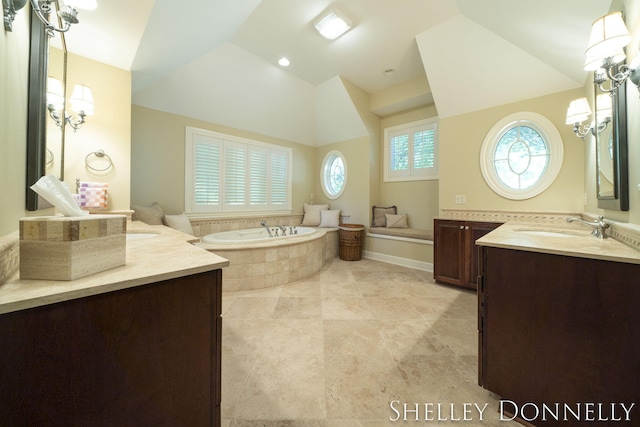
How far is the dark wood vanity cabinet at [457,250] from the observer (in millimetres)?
2722

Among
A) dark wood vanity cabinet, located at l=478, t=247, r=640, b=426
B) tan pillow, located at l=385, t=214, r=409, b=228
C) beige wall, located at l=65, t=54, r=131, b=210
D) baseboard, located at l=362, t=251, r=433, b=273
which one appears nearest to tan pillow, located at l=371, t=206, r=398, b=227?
tan pillow, located at l=385, t=214, r=409, b=228

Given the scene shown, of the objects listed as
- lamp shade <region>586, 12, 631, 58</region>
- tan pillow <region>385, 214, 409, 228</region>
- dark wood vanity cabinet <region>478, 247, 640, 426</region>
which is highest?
lamp shade <region>586, 12, 631, 58</region>

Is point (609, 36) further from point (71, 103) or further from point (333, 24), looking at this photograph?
point (71, 103)

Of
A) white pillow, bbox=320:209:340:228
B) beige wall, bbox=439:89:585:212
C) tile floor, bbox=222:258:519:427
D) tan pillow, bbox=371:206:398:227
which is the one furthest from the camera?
white pillow, bbox=320:209:340:228

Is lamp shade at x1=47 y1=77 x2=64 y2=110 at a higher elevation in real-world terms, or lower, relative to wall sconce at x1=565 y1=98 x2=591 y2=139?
lower

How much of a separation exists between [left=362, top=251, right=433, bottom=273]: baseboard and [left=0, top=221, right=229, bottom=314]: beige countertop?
Answer: 3489 millimetres

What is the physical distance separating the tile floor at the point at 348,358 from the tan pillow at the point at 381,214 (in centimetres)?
187

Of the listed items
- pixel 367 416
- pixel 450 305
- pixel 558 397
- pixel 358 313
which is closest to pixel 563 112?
pixel 450 305

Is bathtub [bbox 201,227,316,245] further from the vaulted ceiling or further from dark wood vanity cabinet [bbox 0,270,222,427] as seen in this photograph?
dark wood vanity cabinet [bbox 0,270,222,427]

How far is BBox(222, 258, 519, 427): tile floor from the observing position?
46.3 inches

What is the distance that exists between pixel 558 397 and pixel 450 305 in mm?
1384

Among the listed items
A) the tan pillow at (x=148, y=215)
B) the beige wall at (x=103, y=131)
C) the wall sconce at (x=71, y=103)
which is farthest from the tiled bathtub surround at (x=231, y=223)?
the wall sconce at (x=71, y=103)

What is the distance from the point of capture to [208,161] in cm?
364

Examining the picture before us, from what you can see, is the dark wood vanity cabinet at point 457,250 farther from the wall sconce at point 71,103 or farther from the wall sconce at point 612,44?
the wall sconce at point 71,103
